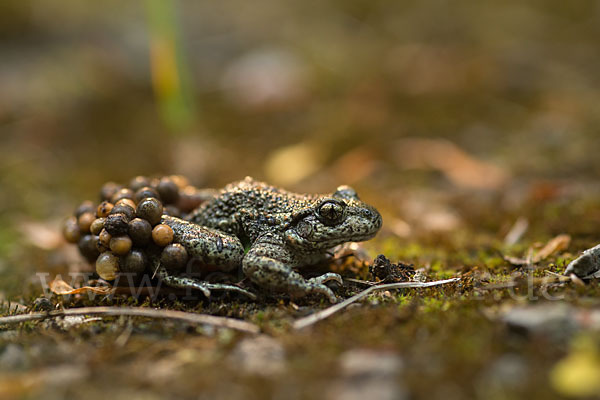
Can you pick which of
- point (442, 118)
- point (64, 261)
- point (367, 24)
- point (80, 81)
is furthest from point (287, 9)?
point (64, 261)

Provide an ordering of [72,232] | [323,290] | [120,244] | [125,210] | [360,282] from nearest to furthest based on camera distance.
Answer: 1. [323,290]
2. [120,244]
3. [125,210]
4. [360,282]
5. [72,232]

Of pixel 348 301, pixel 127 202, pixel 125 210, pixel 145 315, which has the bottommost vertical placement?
pixel 145 315

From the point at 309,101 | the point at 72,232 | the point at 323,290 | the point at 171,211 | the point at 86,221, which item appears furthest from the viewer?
the point at 309,101

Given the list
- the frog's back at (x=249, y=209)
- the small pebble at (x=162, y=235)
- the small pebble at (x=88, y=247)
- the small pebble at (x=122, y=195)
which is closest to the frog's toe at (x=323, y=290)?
the frog's back at (x=249, y=209)

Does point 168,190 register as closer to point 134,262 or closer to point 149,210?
point 149,210

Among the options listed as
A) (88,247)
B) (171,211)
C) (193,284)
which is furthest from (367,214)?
(88,247)

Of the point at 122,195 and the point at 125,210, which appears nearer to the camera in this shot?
the point at 125,210

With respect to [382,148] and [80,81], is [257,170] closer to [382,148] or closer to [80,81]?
[382,148]
